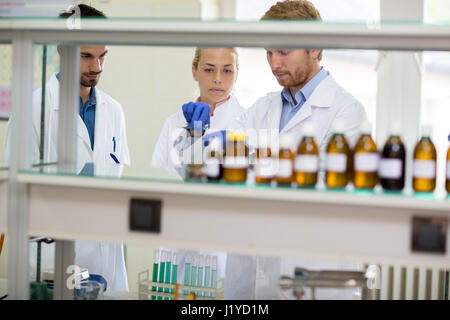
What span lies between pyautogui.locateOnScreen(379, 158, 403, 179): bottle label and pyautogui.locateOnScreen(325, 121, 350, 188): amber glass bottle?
4.0 inches

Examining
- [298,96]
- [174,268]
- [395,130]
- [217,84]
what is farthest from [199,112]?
[395,130]

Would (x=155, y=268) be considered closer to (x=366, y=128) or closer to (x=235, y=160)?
(x=235, y=160)

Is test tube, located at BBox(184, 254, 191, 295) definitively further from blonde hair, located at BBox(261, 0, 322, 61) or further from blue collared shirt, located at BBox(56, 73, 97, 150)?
blonde hair, located at BBox(261, 0, 322, 61)

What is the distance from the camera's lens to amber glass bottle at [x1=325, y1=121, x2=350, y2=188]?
1.34m

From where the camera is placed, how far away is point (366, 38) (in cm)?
131

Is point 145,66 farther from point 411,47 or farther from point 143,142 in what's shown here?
point 411,47

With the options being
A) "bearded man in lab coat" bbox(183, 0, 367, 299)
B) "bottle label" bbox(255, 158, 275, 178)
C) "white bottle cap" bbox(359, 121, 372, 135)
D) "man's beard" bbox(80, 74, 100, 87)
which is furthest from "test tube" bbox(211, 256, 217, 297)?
"man's beard" bbox(80, 74, 100, 87)

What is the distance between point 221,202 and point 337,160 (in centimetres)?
35

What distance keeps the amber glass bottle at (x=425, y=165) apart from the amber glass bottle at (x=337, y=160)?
182mm

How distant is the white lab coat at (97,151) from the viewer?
177cm
